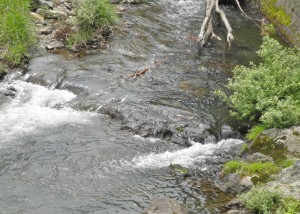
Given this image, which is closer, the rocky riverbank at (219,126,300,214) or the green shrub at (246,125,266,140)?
the rocky riverbank at (219,126,300,214)

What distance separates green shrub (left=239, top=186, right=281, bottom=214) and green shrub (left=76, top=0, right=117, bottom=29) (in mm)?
11364

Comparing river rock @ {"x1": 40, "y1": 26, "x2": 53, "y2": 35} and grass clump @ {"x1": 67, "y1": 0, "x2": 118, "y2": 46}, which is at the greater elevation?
grass clump @ {"x1": 67, "y1": 0, "x2": 118, "y2": 46}

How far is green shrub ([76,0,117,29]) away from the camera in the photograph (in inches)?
668

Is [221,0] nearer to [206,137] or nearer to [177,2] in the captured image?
[177,2]

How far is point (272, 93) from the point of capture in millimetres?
11430

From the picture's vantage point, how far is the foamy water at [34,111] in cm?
1155

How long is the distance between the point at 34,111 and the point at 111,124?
249cm

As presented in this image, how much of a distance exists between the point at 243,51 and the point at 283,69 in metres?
6.30

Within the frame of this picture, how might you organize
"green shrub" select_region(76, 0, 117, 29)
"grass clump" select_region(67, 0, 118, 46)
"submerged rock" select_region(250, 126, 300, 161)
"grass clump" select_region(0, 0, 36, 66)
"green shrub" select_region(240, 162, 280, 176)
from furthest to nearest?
"green shrub" select_region(76, 0, 117, 29) < "grass clump" select_region(67, 0, 118, 46) < "grass clump" select_region(0, 0, 36, 66) < "submerged rock" select_region(250, 126, 300, 161) < "green shrub" select_region(240, 162, 280, 176)


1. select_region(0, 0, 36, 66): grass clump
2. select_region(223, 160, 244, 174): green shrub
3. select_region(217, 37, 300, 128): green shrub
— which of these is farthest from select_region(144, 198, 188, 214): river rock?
select_region(0, 0, 36, 66): grass clump

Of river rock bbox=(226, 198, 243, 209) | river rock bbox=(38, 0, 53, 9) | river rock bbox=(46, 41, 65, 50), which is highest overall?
river rock bbox=(226, 198, 243, 209)

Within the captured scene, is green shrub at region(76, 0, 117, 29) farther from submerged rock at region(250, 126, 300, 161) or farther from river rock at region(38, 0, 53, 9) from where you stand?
submerged rock at region(250, 126, 300, 161)

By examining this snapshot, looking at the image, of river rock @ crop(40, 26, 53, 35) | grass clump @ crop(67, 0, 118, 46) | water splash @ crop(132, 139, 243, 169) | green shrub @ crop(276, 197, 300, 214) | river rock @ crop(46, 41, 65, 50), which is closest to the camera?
green shrub @ crop(276, 197, 300, 214)

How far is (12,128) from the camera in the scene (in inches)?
450
